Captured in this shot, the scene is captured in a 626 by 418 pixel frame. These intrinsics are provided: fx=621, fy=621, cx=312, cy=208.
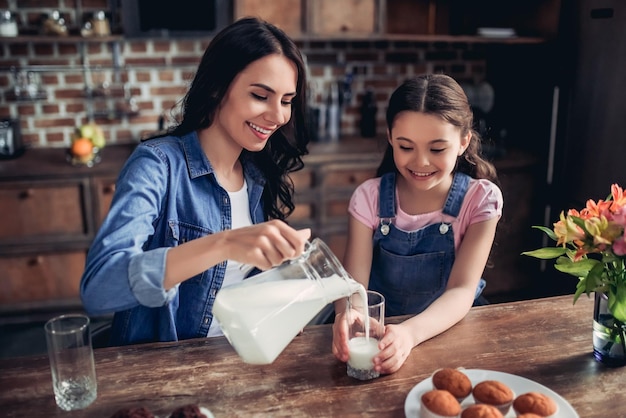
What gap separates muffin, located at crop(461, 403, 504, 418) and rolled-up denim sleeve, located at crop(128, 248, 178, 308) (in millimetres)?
529

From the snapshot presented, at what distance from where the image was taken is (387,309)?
5.37 feet

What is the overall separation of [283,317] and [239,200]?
2.12 feet

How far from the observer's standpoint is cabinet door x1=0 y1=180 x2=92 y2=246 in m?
2.74

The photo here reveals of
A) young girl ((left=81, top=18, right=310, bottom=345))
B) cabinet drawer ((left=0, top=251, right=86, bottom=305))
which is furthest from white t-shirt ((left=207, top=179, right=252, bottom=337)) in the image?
cabinet drawer ((left=0, top=251, right=86, bottom=305))

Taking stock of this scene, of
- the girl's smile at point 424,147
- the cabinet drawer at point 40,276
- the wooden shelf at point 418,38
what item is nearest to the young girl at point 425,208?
the girl's smile at point 424,147

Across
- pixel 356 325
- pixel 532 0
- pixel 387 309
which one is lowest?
pixel 387 309

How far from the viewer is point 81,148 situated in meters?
2.77

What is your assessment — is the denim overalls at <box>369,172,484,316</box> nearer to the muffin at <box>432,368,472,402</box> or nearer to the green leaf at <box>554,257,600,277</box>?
the green leaf at <box>554,257,600,277</box>

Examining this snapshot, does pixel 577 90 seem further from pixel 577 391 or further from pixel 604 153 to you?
pixel 577 391

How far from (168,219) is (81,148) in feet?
5.04

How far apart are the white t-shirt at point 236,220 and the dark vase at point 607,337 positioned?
0.79 metres

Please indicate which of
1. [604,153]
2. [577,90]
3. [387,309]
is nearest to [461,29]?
[577,90]

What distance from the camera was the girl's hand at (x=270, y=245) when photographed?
0.99m

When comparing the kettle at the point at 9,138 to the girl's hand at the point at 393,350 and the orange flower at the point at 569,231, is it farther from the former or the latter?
the orange flower at the point at 569,231
